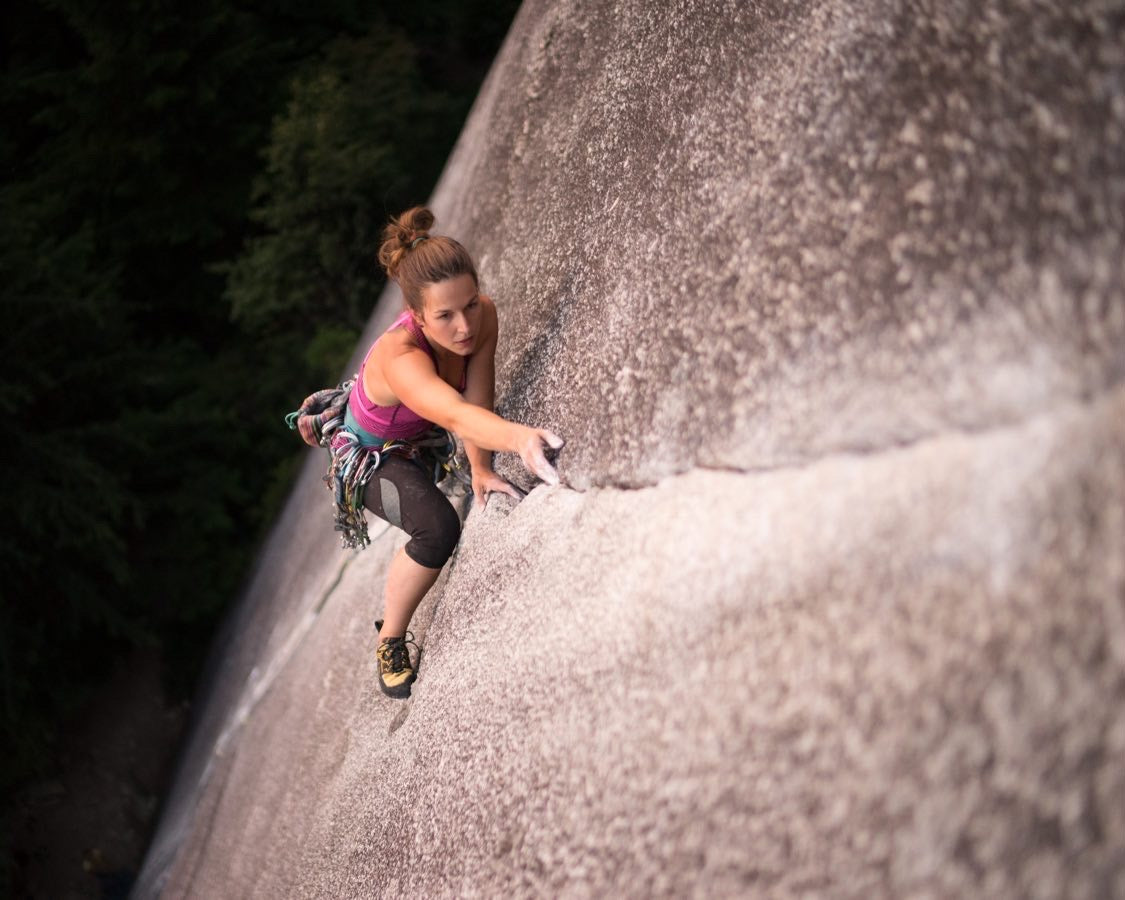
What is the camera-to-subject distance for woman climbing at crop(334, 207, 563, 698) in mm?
2166

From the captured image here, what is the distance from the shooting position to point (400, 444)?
8.98 feet

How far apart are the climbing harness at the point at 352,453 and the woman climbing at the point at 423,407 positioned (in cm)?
2

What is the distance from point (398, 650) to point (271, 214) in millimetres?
9531

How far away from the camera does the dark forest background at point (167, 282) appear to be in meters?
8.76

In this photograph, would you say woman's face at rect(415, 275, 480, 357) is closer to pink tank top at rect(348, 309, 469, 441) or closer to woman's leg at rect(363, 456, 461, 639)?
pink tank top at rect(348, 309, 469, 441)

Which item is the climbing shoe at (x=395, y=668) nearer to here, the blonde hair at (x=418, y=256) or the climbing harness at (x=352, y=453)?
the climbing harness at (x=352, y=453)

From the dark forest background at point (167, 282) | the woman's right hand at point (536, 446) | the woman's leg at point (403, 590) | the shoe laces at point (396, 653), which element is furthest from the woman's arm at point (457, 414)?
the dark forest background at point (167, 282)

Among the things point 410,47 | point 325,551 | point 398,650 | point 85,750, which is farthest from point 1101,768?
point 410,47

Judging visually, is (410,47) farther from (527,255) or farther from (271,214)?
(527,255)

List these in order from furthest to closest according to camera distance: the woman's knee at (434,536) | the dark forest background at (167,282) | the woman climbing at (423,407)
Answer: the dark forest background at (167,282) → the woman's knee at (434,536) → the woman climbing at (423,407)

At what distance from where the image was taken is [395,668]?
263 centimetres

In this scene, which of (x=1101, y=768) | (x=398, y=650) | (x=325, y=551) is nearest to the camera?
(x=1101, y=768)

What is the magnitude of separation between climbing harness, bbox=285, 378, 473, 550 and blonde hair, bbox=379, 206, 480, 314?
0.60 m

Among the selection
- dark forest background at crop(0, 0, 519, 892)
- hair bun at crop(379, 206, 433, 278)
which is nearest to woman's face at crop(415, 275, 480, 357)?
hair bun at crop(379, 206, 433, 278)
